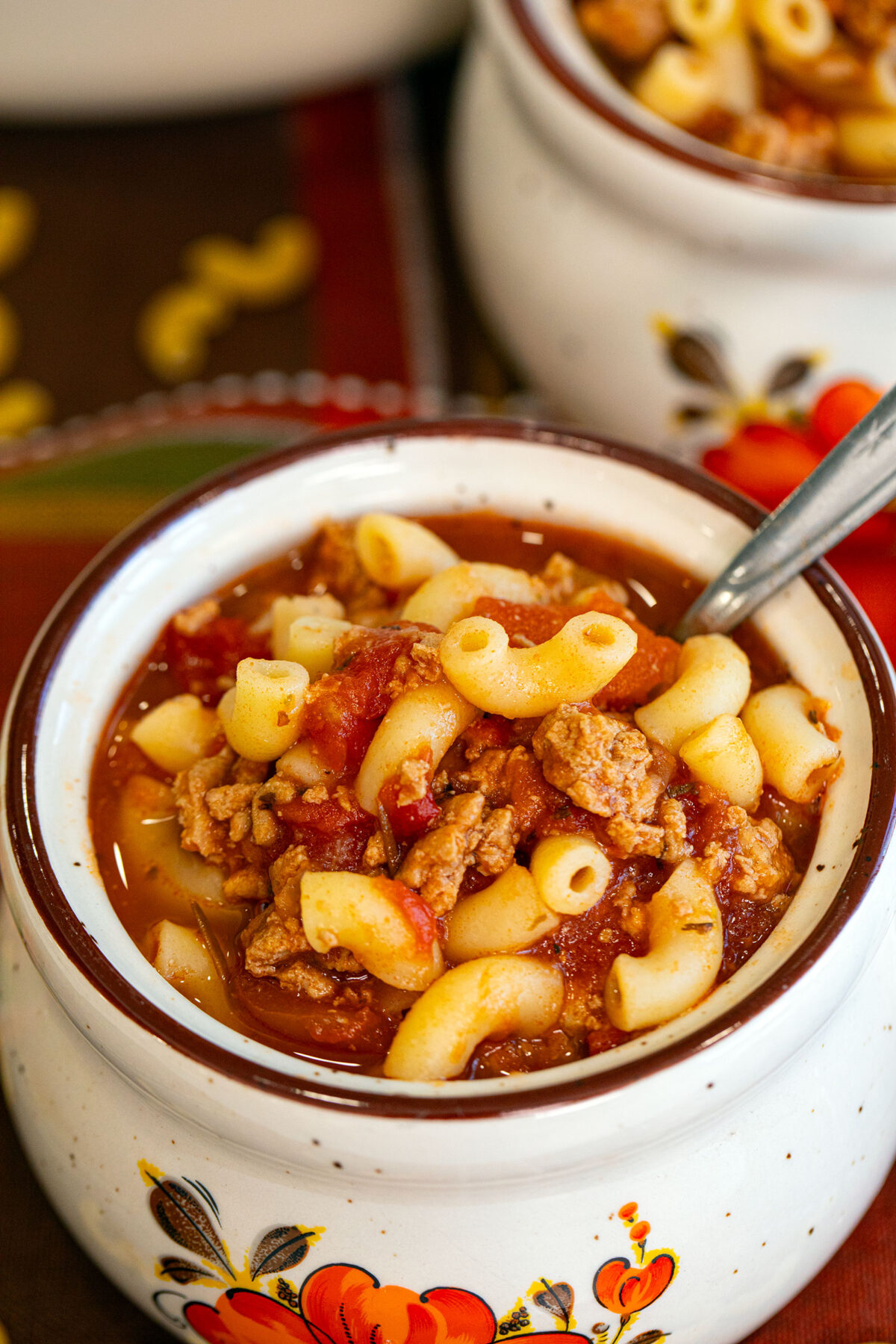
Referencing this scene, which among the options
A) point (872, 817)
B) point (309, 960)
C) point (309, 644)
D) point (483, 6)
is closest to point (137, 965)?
point (309, 960)

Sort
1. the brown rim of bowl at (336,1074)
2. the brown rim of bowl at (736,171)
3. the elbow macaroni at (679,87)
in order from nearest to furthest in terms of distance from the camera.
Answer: the brown rim of bowl at (336,1074)
the brown rim of bowl at (736,171)
the elbow macaroni at (679,87)

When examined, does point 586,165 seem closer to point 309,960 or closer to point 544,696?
point 544,696

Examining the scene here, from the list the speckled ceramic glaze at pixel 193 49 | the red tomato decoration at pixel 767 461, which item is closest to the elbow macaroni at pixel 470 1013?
the red tomato decoration at pixel 767 461

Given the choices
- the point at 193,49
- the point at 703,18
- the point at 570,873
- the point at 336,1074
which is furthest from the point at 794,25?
the point at 336,1074

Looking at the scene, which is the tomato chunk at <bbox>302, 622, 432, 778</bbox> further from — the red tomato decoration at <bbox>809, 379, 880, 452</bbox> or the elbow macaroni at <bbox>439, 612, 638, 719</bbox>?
the red tomato decoration at <bbox>809, 379, 880, 452</bbox>

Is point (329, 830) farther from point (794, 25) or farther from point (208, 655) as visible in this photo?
point (794, 25)

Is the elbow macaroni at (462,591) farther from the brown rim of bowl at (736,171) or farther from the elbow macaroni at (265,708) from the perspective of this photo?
the brown rim of bowl at (736,171)
